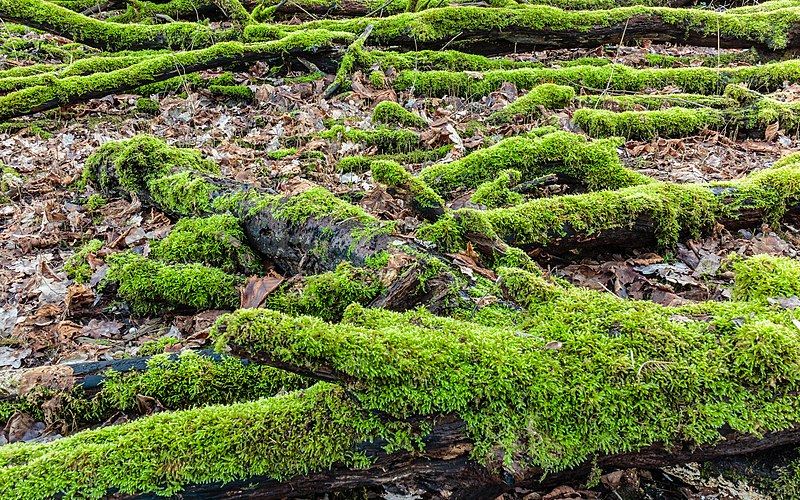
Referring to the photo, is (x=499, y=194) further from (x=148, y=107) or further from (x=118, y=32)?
(x=118, y=32)

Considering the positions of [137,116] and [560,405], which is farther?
[137,116]

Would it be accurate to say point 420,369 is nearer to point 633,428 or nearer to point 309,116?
point 633,428

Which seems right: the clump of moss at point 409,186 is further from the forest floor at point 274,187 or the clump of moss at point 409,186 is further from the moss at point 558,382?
the moss at point 558,382

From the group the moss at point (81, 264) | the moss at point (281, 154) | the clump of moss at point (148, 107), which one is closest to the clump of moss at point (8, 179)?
the moss at point (81, 264)

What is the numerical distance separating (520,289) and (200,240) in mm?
2865

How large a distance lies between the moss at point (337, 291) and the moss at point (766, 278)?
2.12m

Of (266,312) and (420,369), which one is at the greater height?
(266,312)

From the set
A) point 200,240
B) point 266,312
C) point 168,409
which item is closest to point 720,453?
point 266,312

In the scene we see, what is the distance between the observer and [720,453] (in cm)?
256

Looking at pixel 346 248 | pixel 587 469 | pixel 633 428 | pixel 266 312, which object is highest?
pixel 266 312

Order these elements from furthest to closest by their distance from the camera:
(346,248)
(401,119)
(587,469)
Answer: (401,119) < (346,248) < (587,469)

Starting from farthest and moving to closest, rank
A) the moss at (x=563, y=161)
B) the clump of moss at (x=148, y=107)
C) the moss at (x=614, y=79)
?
1. the clump of moss at (x=148, y=107)
2. the moss at (x=614, y=79)
3. the moss at (x=563, y=161)

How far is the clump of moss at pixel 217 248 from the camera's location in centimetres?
463

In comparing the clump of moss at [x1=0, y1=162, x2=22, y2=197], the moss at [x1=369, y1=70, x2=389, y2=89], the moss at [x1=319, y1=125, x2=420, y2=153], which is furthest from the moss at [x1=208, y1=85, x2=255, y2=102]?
the clump of moss at [x1=0, y1=162, x2=22, y2=197]
